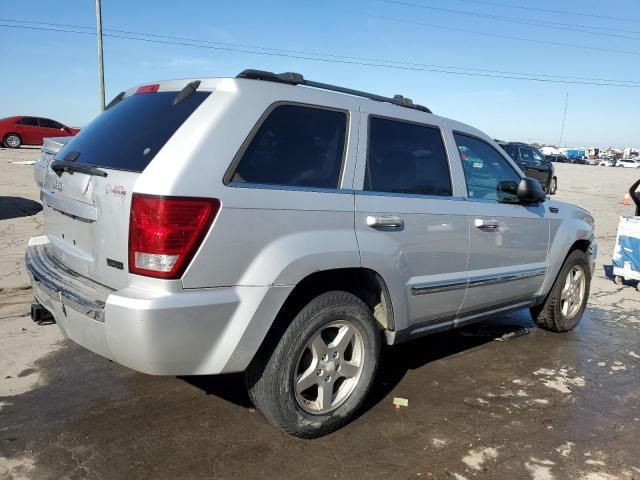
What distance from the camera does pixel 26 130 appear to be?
2500cm

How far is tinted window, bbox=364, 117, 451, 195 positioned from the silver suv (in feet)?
0.05

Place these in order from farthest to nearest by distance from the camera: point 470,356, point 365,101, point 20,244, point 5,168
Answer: point 5,168
point 20,244
point 470,356
point 365,101

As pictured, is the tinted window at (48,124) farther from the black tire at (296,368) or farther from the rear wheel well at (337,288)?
the black tire at (296,368)

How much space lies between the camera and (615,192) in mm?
23469

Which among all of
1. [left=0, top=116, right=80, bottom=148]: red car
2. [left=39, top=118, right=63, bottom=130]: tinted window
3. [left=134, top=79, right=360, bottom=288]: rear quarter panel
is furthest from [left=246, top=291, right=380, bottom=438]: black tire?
[left=39, top=118, right=63, bottom=130]: tinted window

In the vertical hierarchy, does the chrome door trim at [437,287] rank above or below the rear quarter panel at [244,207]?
below

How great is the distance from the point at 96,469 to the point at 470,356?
120 inches

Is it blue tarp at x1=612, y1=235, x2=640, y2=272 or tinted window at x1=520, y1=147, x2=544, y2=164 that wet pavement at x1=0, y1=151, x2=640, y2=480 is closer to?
blue tarp at x1=612, y1=235, x2=640, y2=272

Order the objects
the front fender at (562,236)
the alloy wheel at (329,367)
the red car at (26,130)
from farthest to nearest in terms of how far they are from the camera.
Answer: the red car at (26,130) < the front fender at (562,236) < the alloy wheel at (329,367)

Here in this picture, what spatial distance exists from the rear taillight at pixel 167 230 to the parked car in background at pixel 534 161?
19033 mm

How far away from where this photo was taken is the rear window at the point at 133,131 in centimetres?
270

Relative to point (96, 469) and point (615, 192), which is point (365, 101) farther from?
point (615, 192)

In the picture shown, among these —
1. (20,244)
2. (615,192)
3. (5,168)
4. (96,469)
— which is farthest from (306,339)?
(615,192)

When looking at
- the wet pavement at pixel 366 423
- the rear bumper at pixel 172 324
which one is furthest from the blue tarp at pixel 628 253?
the rear bumper at pixel 172 324
